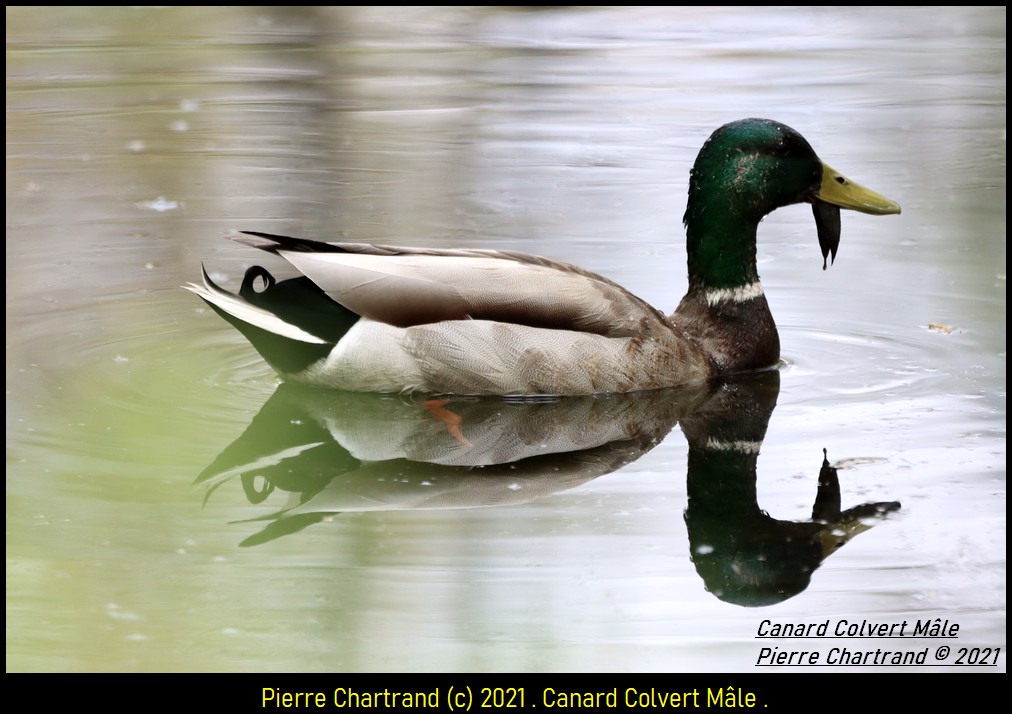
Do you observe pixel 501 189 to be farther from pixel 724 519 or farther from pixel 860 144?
pixel 724 519

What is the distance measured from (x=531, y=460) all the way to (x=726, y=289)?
5.95 ft

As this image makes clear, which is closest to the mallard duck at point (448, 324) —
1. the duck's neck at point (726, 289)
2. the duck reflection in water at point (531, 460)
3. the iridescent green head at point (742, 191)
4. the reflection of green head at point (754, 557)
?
the duck reflection in water at point (531, 460)

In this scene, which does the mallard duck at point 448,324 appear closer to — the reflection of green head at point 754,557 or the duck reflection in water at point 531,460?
the duck reflection in water at point 531,460

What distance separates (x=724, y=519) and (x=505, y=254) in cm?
201

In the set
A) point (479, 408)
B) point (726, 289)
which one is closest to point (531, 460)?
point (479, 408)

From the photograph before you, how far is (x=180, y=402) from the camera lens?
6844 millimetres

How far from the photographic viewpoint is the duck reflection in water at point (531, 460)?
5.47 metres

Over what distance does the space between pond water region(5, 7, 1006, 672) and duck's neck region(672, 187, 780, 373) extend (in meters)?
0.26

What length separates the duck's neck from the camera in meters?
7.54

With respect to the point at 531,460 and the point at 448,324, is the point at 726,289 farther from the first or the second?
the point at 531,460

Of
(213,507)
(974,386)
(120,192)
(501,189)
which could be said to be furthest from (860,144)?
(213,507)

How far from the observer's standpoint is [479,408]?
6980mm

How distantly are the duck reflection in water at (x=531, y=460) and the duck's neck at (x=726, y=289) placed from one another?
7.0 inches

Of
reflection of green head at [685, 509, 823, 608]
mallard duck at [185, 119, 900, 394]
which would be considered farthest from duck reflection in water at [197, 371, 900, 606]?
mallard duck at [185, 119, 900, 394]
